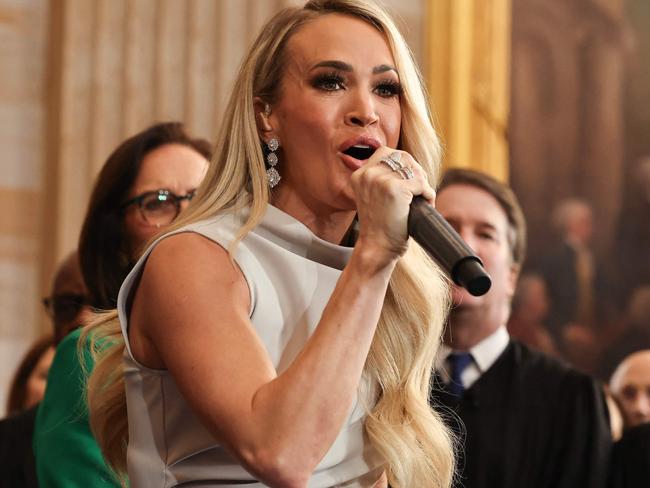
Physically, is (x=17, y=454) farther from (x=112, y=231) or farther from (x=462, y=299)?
(x=462, y=299)

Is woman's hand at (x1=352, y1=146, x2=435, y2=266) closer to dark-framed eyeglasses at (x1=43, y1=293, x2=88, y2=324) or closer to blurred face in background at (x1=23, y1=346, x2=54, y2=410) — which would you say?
dark-framed eyeglasses at (x1=43, y1=293, x2=88, y2=324)

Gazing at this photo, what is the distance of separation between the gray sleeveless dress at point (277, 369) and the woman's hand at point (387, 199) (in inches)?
10.2

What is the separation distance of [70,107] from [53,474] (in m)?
3.51

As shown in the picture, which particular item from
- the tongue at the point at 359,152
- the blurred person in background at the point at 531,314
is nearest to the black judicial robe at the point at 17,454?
the tongue at the point at 359,152

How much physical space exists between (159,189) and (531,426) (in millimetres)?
1435

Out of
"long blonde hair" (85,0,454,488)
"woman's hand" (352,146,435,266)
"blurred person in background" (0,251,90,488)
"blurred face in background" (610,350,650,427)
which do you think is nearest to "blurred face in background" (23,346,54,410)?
"blurred person in background" (0,251,90,488)

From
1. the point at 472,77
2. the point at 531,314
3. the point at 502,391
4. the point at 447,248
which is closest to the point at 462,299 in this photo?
the point at 502,391

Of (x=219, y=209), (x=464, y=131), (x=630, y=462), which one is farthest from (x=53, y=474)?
(x=464, y=131)

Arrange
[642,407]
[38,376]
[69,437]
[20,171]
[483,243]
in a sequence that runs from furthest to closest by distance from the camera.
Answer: [20,171] < [642,407] < [38,376] < [483,243] < [69,437]

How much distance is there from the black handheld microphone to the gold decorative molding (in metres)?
4.76

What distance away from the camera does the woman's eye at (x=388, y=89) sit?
241 centimetres

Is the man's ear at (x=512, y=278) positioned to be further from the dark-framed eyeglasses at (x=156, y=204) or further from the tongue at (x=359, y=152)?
the tongue at (x=359, y=152)

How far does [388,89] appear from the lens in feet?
7.98

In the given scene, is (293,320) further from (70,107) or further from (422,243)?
(70,107)
